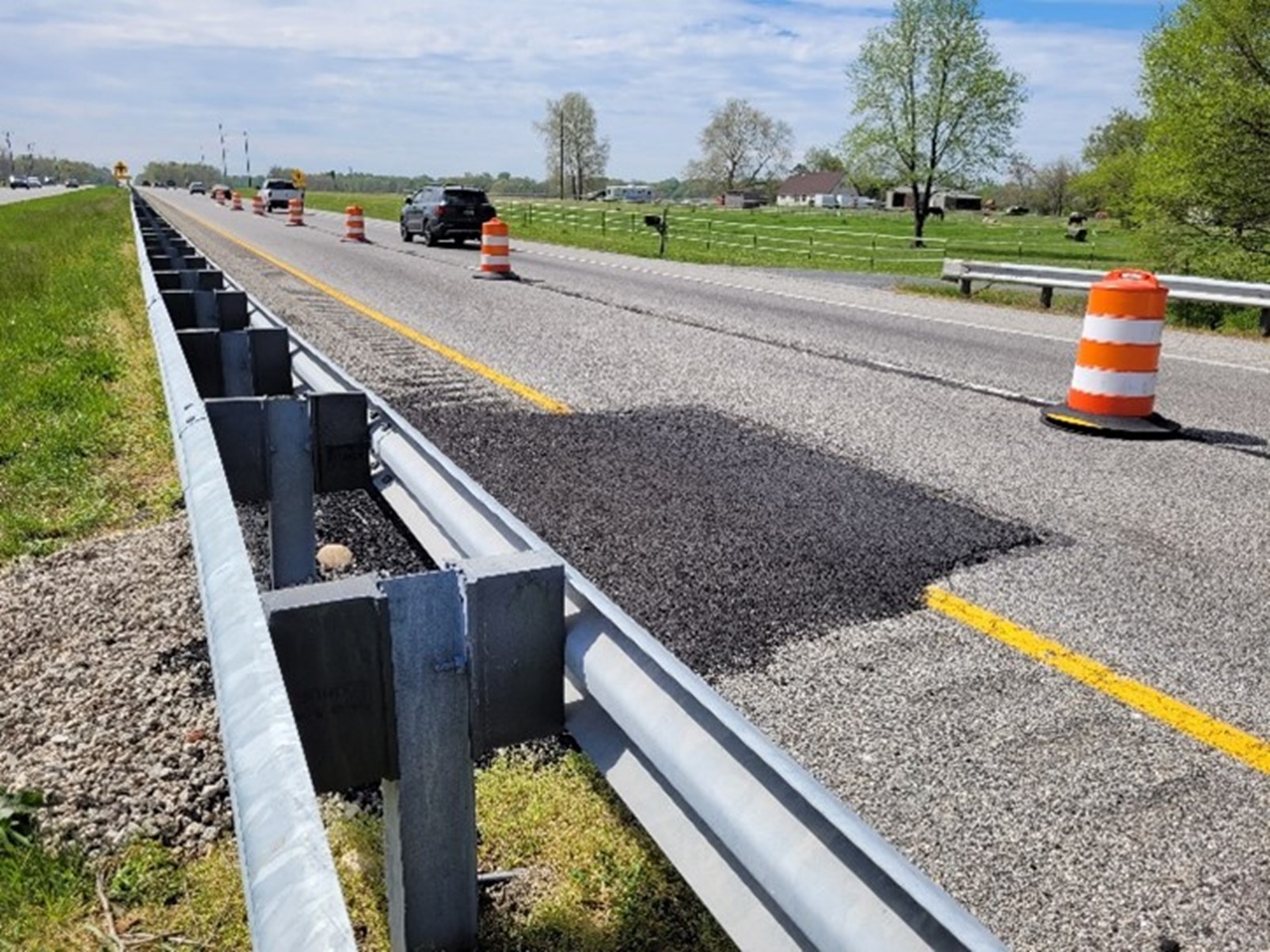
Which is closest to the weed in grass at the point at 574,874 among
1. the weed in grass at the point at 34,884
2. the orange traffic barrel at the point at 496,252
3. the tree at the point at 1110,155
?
the weed in grass at the point at 34,884

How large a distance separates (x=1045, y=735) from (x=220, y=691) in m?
2.44

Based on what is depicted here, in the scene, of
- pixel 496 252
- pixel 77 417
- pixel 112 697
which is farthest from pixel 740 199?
pixel 112 697

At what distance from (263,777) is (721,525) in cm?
371

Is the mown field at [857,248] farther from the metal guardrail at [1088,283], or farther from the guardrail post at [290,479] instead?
the guardrail post at [290,479]

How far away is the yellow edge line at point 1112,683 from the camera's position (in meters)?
A: 2.96

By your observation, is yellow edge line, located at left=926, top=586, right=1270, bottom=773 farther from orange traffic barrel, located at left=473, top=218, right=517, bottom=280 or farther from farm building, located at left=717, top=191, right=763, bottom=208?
farm building, located at left=717, top=191, right=763, bottom=208

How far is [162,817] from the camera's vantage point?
8.75 feet

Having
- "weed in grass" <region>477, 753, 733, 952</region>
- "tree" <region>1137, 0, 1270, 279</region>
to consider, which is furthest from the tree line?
"weed in grass" <region>477, 753, 733, 952</region>

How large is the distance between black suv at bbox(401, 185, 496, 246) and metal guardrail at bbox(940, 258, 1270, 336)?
13.7 metres

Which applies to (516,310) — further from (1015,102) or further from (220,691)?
(1015,102)

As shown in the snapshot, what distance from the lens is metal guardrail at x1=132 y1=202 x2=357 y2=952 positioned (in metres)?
0.92

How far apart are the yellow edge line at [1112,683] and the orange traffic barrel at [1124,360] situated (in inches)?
148

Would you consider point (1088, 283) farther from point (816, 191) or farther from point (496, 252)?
point (816, 191)

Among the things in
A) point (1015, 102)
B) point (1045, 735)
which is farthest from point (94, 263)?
point (1015, 102)
